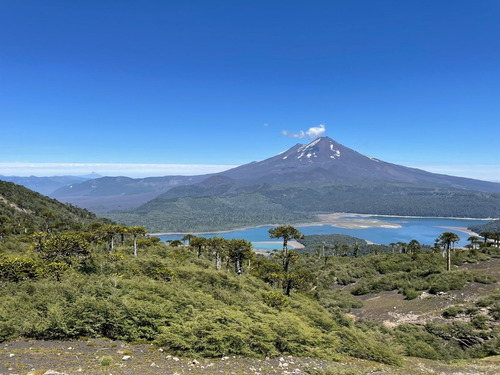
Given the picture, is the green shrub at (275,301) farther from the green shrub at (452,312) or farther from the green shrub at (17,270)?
the green shrub at (452,312)

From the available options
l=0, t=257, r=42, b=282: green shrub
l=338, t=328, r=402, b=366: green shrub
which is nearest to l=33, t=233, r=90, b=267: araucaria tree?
l=0, t=257, r=42, b=282: green shrub

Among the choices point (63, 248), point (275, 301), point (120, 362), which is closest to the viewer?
point (120, 362)

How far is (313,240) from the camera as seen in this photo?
539ft

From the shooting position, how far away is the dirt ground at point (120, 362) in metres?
8.15

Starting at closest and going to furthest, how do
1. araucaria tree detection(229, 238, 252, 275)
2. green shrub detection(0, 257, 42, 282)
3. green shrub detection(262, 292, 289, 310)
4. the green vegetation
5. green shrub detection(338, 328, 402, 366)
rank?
the green vegetation → green shrub detection(338, 328, 402, 366) → green shrub detection(0, 257, 42, 282) → green shrub detection(262, 292, 289, 310) → araucaria tree detection(229, 238, 252, 275)

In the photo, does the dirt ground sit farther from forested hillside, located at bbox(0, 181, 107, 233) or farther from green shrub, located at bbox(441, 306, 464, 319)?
forested hillside, located at bbox(0, 181, 107, 233)

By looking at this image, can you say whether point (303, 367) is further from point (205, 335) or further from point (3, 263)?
point (3, 263)

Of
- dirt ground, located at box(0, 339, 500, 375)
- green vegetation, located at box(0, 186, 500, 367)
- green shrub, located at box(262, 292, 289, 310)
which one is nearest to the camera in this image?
dirt ground, located at box(0, 339, 500, 375)

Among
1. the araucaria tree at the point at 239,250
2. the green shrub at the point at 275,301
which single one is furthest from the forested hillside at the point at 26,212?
the green shrub at the point at 275,301

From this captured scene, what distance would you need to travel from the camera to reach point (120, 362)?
8875 millimetres

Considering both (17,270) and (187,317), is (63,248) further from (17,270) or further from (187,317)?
(187,317)

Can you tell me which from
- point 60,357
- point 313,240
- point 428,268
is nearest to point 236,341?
point 60,357

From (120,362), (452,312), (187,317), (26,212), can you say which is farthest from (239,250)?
(26,212)

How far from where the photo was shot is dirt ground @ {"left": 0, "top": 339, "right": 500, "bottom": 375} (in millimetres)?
8148
